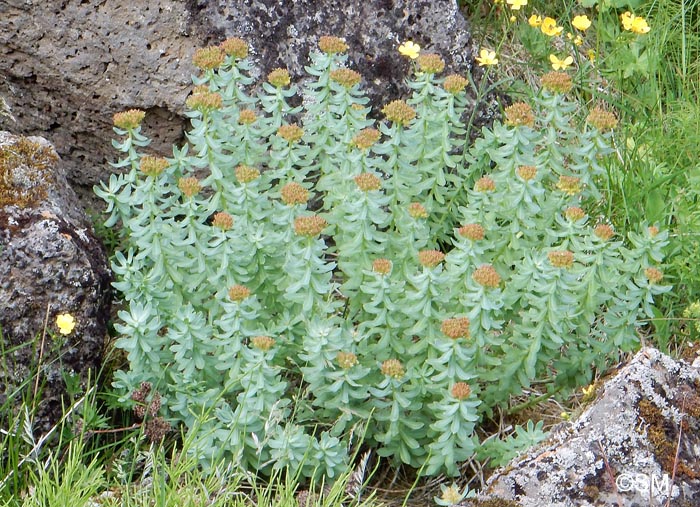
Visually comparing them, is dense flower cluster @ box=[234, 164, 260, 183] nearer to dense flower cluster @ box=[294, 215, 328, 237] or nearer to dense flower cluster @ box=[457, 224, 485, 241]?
dense flower cluster @ box=[294, 215, 328, 237]

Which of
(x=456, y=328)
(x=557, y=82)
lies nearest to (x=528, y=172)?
(x=557, y=82)

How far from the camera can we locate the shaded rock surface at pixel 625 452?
2.54 meters

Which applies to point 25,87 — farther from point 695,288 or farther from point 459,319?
point 695,288

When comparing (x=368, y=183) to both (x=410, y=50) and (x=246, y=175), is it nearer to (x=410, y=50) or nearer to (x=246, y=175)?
(x=246, y=175)

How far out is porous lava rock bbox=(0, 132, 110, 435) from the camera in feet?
10.8

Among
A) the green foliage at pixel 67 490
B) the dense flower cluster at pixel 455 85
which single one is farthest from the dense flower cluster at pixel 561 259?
the green foliage at pixel 67 490

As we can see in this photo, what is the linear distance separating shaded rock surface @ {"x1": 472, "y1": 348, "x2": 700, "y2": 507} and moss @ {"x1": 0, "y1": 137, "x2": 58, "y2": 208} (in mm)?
2006

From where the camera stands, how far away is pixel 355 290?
3.51 meters

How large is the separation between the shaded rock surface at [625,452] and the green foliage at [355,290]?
333 mm

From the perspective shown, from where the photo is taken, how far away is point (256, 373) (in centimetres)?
304

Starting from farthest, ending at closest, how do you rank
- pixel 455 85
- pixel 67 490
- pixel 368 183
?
pixel 455 85 → pixel 368 183 → pixel 67 490

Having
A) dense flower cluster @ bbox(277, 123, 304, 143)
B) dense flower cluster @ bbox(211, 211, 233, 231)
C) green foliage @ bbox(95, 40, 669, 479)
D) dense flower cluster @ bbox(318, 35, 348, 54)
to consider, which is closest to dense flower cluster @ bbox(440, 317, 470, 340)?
green foliage @ bbox(95, 40, 669, 479)

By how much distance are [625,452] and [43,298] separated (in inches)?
80.4

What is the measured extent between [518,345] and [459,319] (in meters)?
0.50
